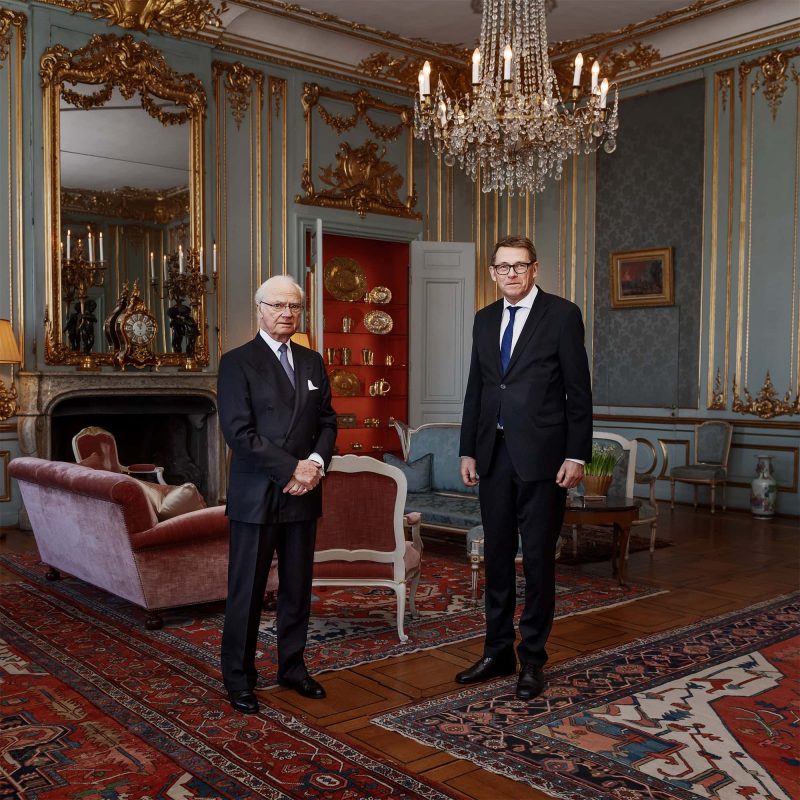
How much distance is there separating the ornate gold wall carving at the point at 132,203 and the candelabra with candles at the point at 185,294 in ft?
0.98

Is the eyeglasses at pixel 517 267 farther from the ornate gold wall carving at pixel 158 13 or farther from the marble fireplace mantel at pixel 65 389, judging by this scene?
the ornate gold wall carving at pixel 158 13

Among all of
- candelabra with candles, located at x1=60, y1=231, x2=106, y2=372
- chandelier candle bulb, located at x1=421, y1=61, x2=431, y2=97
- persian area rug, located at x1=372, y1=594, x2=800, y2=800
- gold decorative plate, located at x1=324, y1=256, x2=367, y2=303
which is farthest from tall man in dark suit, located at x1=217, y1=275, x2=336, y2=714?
gold decorative plate, located at x1=324, y1=256, x2=367, y2=303

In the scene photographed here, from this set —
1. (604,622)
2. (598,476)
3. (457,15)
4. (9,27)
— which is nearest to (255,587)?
(604,622)

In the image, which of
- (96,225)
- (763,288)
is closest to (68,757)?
(96,225)

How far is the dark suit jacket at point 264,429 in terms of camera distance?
2.65m

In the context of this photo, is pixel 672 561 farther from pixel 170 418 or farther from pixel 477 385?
pixel 170 418

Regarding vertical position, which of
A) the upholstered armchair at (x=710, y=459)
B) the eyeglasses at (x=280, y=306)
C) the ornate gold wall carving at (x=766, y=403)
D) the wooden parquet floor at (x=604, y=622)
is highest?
the eyeglasses at (x=280, y=306)

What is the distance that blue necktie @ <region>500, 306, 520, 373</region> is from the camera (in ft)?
9.59

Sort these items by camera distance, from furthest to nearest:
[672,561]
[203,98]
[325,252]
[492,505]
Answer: [325,252]
[203,98]
[672,561]
[492,505]

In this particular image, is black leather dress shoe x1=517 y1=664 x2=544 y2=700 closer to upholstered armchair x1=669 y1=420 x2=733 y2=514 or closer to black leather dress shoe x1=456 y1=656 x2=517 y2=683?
black leather dress shoe x1=456 y1=656 x2=517 y2=683

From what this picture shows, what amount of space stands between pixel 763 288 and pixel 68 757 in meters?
6.37

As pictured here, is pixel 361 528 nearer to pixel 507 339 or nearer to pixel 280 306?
pixel 507 339

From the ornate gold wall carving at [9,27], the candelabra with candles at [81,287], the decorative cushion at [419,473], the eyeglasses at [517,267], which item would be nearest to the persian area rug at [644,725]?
the eyeglasses at [517,267]

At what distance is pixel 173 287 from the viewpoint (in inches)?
268
